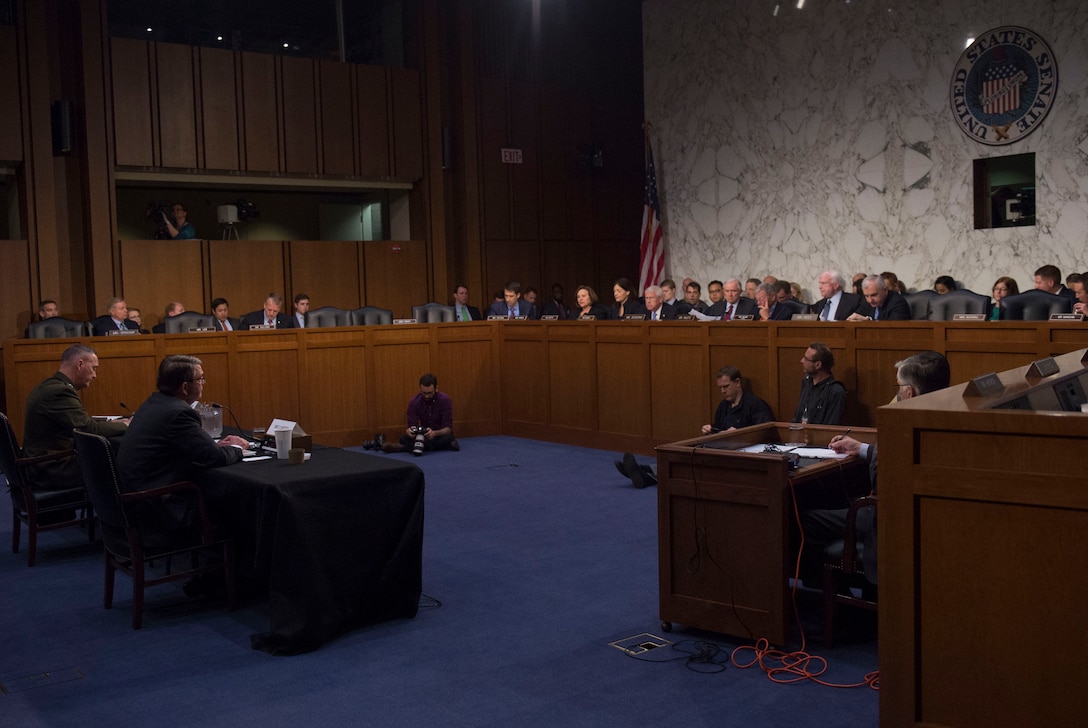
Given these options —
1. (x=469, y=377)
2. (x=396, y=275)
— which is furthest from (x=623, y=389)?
(x=396, y=275)

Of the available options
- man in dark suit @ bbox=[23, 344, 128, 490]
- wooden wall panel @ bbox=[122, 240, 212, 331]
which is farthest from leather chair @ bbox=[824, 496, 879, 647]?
wooden wall panel @ bbox=[122, 240, 212, 331]

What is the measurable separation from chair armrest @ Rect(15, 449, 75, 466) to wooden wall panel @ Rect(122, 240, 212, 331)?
6.70 m

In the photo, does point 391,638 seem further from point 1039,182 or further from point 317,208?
point 317,208

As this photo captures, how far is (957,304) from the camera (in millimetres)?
8461

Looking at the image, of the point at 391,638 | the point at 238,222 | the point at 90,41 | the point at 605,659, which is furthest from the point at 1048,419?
the point at 238,222

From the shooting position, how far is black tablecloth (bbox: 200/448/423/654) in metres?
4.37

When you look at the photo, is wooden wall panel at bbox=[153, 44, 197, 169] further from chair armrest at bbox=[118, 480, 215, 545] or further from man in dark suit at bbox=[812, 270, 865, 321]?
chair armrest at bbox=[118, 480, 215, 545]

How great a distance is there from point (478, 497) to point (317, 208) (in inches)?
362

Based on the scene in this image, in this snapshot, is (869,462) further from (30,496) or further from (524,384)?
(524,384)

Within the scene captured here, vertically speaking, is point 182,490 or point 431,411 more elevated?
point 182,490

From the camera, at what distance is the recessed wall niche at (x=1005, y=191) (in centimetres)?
1020

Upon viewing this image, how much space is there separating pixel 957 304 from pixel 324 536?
19.4 ft

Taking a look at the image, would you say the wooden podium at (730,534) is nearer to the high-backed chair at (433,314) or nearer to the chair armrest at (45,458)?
the chair armrest at (45,458)

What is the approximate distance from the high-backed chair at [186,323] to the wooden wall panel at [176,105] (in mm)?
2880
